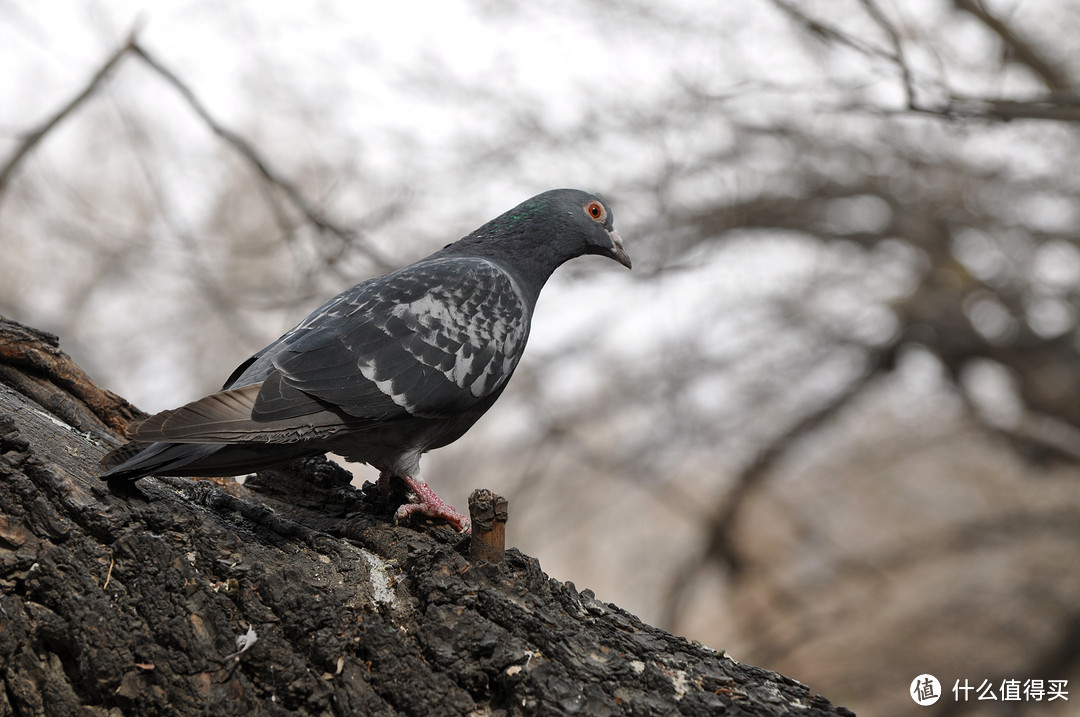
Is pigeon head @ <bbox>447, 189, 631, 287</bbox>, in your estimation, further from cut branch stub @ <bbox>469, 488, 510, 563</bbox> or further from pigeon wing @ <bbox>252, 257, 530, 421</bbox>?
cut branch stub @ <bbox>469, 488, 510, 563</bbox>

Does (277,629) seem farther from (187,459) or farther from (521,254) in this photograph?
(521,254)

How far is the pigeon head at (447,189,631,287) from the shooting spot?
403 cm

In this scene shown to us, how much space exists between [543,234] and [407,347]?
111 centimetres

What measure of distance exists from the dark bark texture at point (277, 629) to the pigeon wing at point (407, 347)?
519 millimetres

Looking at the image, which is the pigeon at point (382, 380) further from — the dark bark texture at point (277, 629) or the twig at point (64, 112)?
the twig at point (64, 112)

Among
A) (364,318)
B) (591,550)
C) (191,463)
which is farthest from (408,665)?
(591,550)

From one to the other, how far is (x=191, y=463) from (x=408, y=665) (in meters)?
0.94

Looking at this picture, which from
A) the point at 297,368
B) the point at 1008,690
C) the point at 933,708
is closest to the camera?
the point at 297,368

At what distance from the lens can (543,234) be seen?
13.4 ft

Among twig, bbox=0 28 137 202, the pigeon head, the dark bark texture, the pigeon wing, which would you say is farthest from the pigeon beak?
twig, bbox=0 28 137 202

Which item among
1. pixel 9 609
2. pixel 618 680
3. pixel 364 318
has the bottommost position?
pixel 9 609

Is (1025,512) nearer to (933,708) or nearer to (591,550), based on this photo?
(933,708)

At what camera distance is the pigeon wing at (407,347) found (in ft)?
9.80

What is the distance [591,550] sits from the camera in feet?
35.9
